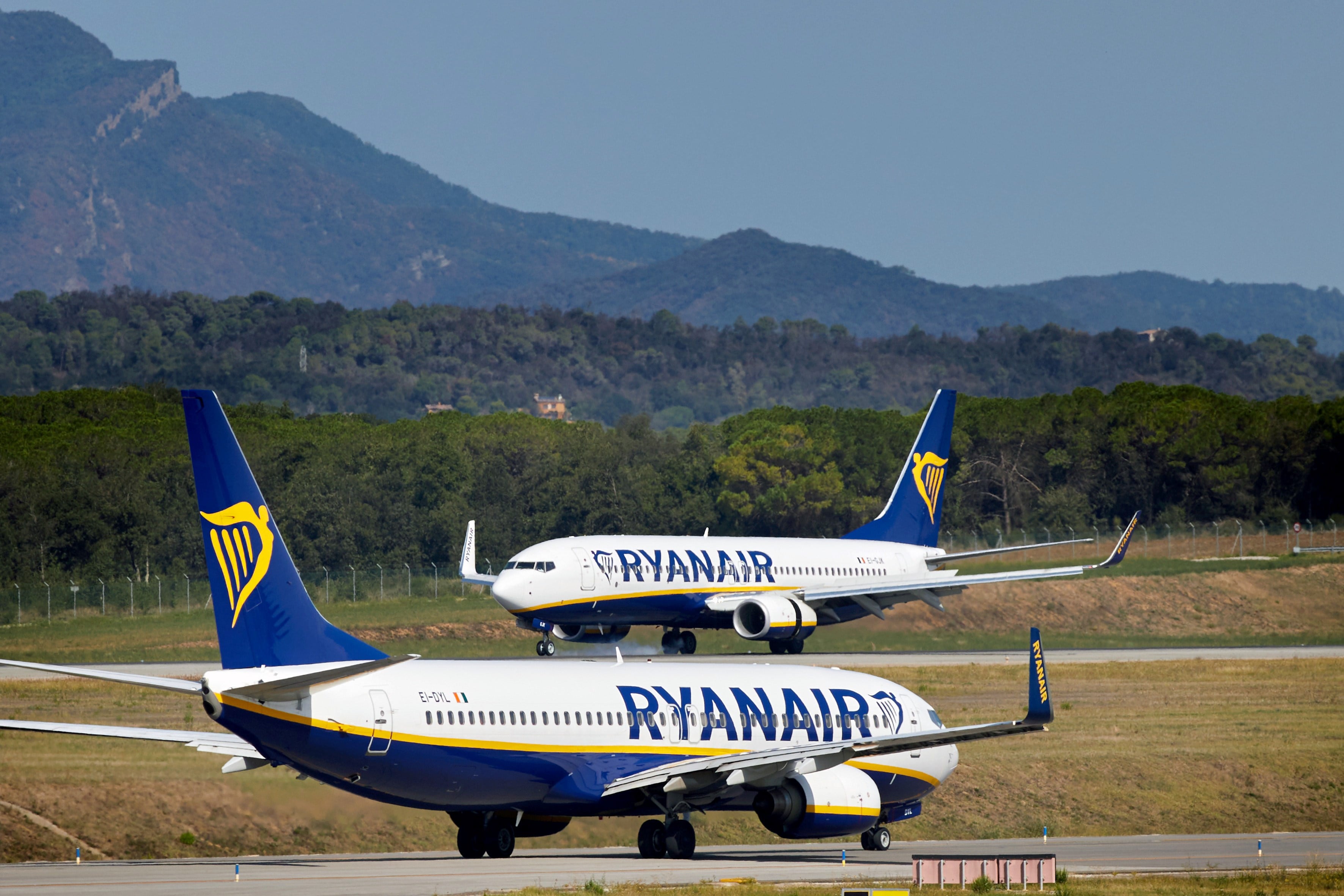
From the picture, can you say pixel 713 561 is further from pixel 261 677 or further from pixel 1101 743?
pixel 261 677

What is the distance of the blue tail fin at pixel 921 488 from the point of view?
6856 cm

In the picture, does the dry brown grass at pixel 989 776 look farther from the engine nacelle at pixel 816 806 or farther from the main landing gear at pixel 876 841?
the engine nacelle at pixel 816 806

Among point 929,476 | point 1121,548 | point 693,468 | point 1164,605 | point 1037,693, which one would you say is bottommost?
point 1164,605

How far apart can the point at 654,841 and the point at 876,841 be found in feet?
15.9

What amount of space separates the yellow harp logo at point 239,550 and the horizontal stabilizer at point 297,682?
3.23ft

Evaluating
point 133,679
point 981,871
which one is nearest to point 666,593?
point 981,871

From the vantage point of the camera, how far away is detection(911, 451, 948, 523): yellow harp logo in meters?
68.5

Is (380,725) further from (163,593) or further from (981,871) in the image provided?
(163,593)

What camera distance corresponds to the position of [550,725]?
26375mm

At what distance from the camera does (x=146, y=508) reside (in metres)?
95.0

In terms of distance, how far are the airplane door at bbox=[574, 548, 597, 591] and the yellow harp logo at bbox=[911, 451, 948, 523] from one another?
17.1 m

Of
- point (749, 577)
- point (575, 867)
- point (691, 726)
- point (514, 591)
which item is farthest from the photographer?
point (749, 577)

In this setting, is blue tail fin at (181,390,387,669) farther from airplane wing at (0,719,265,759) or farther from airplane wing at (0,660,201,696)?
airplane wing at (0,719,265,759)

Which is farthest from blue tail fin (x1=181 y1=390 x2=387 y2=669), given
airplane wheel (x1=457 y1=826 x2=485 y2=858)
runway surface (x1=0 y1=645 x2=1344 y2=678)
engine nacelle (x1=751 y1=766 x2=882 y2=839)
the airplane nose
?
the airplane nose
